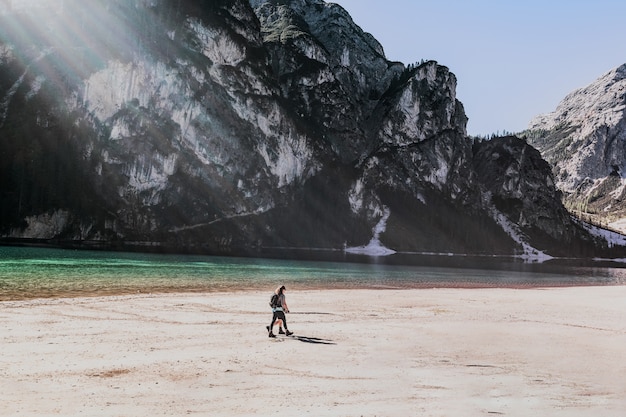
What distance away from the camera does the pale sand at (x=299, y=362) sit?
15484 mm

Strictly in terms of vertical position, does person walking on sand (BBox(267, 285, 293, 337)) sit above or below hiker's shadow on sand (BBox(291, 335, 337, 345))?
above

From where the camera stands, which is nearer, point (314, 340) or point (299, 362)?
point (299, 362)

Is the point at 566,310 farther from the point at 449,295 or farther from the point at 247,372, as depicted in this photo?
the point at 247,372

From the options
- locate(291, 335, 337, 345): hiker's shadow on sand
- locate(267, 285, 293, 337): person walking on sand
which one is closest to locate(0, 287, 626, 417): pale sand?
locate(291, 335, 337, 345): hiker's shadow on sand

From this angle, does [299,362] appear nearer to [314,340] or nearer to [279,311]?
[314,340]

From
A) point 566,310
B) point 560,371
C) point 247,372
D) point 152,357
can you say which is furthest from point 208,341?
point 566,310

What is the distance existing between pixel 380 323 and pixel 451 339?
6.12m

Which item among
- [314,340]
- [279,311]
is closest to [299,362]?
[314,340]

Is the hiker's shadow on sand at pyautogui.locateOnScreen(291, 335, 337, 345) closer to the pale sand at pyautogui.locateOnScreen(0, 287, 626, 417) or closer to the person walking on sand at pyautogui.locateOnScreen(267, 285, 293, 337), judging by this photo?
the pale sand at pyautogui.locateOnScreen(0, 287, 626, 417)

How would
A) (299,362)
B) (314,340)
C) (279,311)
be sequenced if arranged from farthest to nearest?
(279,311) → (314,340) → (299,362)

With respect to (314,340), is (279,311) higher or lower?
higher

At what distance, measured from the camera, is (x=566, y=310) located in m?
46.0

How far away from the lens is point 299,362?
2148 centimetres

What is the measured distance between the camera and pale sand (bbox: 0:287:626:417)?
15.5 meters
